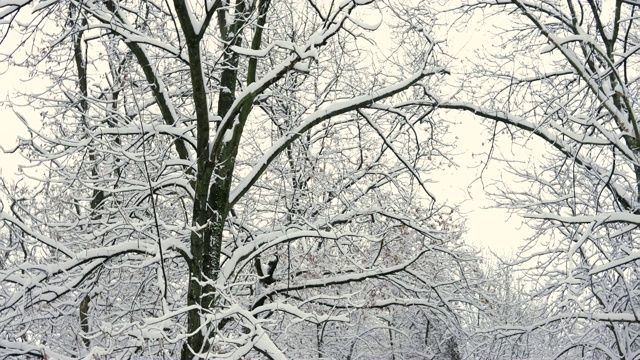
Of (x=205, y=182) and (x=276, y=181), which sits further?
(x=276, y=181)

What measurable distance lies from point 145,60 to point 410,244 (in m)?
5.42

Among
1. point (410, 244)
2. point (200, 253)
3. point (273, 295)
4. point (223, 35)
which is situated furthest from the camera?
point (410, 244)

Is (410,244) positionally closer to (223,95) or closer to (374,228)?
(374,228)

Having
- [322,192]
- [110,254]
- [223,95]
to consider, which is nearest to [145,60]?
[223,95]

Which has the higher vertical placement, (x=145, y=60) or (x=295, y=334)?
(x=145, y=60)

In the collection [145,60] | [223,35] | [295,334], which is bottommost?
[295,334]

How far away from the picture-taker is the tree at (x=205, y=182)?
17.2 feet

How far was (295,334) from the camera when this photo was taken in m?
13.4

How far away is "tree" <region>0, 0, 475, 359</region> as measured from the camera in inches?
207

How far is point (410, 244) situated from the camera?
986cm

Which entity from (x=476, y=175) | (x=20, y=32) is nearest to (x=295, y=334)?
(x=476, y=175)

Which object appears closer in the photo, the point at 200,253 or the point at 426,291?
the point at 200,253

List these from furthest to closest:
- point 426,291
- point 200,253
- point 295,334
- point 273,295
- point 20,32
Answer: point 295,334, point 273,295, point 426,291, point 200,253, point 20,32

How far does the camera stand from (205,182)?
569cm
